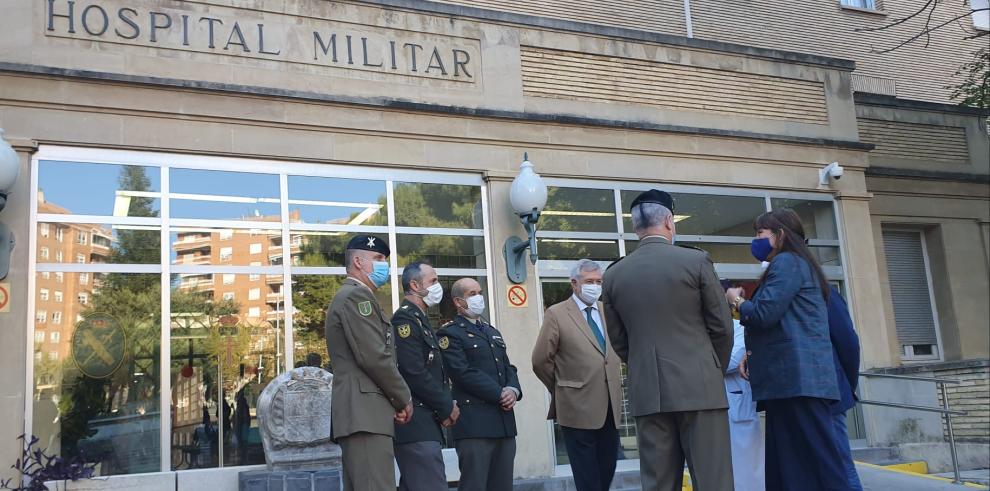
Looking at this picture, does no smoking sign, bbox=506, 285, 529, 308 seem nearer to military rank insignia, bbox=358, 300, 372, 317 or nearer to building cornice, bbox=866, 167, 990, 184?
military rank insignia, bbox=358, 300, 372, 317

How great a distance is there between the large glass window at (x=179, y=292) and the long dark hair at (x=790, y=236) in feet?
15.8

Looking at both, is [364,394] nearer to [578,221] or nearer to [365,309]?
[365,309]

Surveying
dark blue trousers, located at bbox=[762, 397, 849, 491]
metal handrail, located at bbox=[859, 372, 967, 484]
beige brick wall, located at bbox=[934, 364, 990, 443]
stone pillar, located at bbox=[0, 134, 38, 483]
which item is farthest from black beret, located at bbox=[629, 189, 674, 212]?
beige brick wall, located at bbox=[934, 364, 990, 443]

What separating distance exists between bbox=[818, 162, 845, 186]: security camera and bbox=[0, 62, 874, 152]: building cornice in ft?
1.16

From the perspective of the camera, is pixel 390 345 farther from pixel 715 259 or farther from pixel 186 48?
pixel 715 259

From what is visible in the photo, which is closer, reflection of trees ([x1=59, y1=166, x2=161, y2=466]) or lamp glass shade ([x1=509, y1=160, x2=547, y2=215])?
reflection of trees ([x1=59, y1=166, x2=161, y2=466])

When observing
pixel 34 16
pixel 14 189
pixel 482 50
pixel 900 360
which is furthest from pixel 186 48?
pixel 900 360

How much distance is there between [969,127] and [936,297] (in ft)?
9.68

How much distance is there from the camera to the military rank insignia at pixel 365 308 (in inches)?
218

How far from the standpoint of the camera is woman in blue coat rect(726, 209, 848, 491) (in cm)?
513

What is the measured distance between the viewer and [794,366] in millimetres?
5172

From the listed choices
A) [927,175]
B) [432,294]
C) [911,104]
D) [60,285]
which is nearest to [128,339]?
[60,285]

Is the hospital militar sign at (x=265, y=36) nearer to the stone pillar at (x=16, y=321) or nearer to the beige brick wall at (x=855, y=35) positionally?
the stone pillar at (x=16, y=321)

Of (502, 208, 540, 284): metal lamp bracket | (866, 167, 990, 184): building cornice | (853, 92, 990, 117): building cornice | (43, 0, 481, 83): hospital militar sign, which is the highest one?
(853, 92, 990, 117): building cornice
